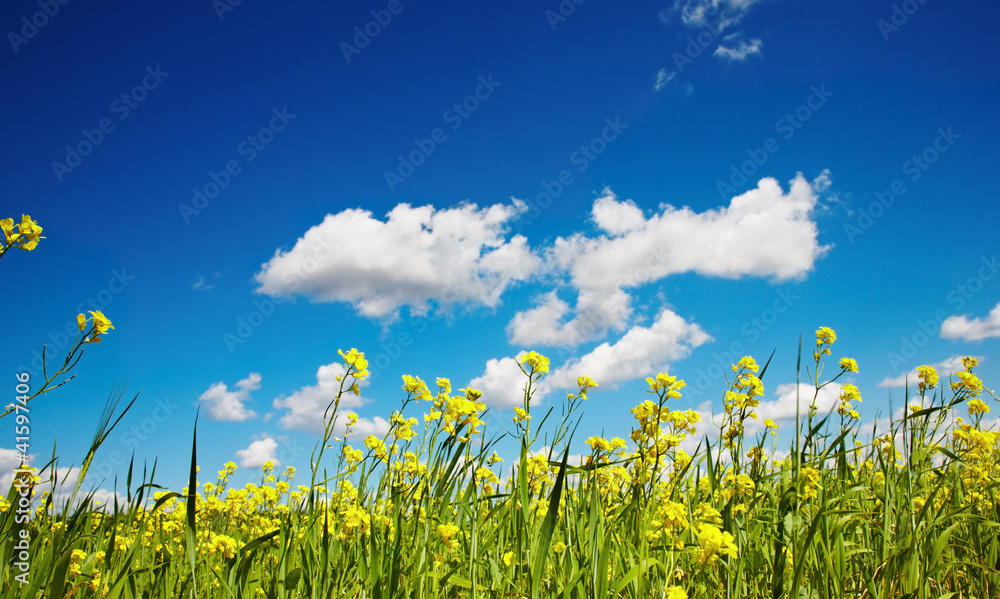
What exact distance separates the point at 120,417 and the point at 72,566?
1586 mm

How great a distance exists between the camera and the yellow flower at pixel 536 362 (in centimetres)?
305

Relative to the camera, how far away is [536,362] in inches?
122

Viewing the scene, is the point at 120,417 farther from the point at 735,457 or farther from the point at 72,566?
the point at 735,457

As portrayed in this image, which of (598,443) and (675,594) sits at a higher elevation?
(598,443)

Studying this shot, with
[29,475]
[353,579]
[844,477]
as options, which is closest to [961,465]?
[844,477]

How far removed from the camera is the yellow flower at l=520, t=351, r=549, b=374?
305 centimetres

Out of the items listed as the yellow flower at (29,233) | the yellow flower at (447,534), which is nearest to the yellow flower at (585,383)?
the yellow flower at (447,534)

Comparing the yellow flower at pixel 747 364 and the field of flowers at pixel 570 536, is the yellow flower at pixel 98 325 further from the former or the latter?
the yellow flower at pixel 747 364

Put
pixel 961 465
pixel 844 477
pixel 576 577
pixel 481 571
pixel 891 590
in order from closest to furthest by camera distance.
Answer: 1. pixel 576 577
2. pixel 891 590
3. pixel 481 571
4. pixel 844 477
5. pixel 961 465

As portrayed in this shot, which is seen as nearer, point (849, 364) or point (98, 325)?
point (98, 325)

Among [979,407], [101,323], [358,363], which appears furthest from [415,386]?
[979,407]

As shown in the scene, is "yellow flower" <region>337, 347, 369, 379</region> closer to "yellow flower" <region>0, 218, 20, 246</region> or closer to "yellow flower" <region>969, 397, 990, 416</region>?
"yellow flower" <region>0, 218, 20, 246</region>

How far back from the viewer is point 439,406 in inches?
118

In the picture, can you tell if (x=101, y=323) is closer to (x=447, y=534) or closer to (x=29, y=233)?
(x=29, y=233)
